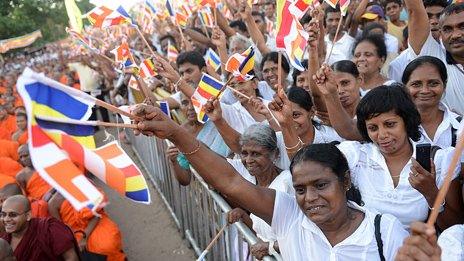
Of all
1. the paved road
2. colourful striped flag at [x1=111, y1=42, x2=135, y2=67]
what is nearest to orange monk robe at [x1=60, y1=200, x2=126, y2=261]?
the paved road

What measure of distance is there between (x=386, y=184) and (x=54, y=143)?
1532 mm

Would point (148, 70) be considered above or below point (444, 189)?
below

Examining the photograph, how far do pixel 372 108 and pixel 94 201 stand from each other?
A: 5.05 ft

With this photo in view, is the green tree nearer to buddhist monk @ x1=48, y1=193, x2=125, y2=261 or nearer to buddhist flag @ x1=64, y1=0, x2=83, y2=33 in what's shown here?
buddhist flag @ x1=64, y1=0, x2=83, y2=33

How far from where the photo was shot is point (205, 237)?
432 cm

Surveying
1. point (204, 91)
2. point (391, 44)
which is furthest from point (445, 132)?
point (391, 44)

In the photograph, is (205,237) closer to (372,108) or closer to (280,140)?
(280,140)

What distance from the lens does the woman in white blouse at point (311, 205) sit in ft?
6.10

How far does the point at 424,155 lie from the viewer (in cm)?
213

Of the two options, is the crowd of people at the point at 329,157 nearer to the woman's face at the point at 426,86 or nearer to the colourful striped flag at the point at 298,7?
the woman's face at the point at 426,86

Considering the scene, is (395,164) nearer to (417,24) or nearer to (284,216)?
(284,216)

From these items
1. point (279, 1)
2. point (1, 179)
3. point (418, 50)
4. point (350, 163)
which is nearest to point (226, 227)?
point (350, 163)

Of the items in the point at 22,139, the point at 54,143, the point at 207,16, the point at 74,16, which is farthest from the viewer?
the point at 22,139

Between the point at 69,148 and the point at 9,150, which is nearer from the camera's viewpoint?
the point at 69,148
